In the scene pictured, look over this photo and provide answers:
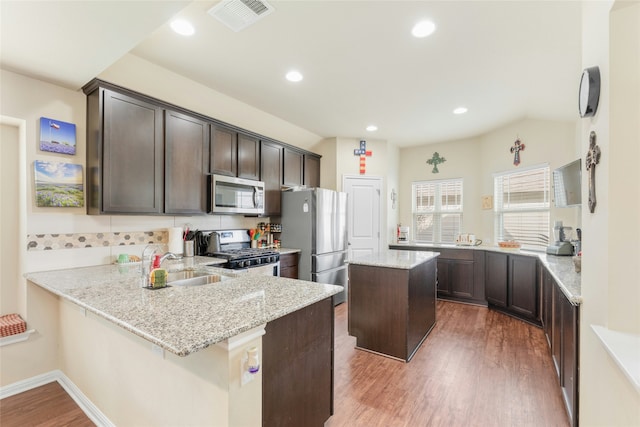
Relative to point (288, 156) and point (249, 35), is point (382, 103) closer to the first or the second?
point (288, 156)

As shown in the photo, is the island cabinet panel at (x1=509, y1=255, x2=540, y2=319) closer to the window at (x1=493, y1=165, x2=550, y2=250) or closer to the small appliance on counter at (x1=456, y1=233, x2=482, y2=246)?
the window at (x1=493, y1=165, x2=550, y2=250)

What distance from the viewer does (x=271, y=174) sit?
409 cm

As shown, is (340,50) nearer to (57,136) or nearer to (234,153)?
(234,153)

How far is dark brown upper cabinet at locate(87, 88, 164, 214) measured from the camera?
2348 millimetres

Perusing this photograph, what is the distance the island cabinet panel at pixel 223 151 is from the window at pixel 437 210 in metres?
3.63

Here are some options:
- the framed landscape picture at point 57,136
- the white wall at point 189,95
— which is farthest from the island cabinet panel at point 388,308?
the framed landscape picture at point 57,136

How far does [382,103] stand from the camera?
3.57 metres

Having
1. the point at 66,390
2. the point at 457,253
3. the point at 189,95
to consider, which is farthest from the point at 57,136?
the point at 457,253

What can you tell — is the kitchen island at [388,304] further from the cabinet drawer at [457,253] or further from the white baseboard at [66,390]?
the white baseboard at [66,390]

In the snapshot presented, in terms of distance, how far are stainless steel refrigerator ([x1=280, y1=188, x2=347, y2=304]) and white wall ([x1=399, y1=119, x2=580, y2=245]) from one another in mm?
1972

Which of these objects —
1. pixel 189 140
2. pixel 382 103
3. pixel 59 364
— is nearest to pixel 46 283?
pixel 59 364

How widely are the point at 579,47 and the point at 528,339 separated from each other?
9.40ft

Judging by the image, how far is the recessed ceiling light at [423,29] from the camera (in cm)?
210

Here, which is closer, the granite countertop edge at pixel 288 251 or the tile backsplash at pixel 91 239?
the tile backsplash at pixel 91 239
